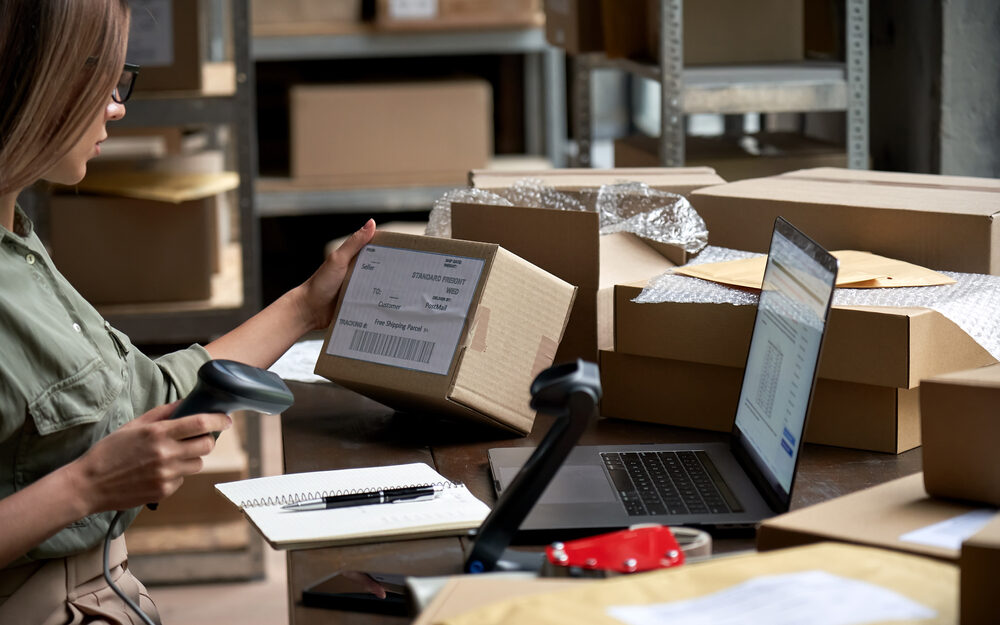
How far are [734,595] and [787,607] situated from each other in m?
0.04

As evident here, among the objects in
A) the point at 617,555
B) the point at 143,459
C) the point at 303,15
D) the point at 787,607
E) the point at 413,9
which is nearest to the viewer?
the point at 787,607

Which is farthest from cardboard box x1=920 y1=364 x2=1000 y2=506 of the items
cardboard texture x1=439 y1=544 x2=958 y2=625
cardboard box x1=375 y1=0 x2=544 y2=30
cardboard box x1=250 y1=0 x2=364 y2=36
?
cardboard box x1=250 y1=0 x2=364 y2=36

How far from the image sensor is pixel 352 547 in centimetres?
107

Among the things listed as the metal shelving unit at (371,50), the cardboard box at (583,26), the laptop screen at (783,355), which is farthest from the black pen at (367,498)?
the metal shelving unit at (371,50)

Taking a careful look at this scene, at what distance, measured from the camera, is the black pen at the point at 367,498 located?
1.14 meters

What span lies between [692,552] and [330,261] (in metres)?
0.75

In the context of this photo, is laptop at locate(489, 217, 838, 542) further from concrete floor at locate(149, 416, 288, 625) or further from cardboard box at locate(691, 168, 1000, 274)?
concrete floor at locate(149, 416, 288, 625)

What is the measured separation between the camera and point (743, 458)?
1.22 meters

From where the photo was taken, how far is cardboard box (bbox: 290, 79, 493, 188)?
324cm

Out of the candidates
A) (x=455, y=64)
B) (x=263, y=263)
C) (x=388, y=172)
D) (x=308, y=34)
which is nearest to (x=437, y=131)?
(x=388, y=172)

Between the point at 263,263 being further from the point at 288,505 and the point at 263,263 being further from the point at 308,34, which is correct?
the point at 288,505

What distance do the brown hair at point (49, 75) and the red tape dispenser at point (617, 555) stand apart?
0.66 m

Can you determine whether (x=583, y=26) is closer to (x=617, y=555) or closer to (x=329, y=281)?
(x=329, y=281)

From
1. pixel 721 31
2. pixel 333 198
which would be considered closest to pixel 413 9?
pixel 333 198
